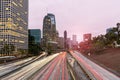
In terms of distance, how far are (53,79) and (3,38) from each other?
163 metres

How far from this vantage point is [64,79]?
39.6m

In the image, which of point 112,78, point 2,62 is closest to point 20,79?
point 112,78

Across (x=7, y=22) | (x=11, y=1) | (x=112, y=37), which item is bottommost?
(x=112, y=37)

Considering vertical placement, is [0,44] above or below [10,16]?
below

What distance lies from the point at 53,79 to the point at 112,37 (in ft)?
336

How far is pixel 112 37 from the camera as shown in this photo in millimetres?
137375

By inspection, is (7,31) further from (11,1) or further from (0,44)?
(11,1)

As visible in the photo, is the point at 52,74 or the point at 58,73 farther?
the point at 58,73

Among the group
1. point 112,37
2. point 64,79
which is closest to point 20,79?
point 64,79

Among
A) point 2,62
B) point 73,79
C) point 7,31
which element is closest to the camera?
point 73,79

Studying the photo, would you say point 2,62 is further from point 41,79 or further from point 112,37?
point 112,37

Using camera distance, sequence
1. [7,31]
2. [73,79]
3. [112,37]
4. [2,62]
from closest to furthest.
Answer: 1. [73,79]
2. [2,62]
3. [112,37]
4. [7,31]

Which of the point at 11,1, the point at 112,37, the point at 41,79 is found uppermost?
the point at 11,1

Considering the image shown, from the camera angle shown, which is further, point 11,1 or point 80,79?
point 11,1
